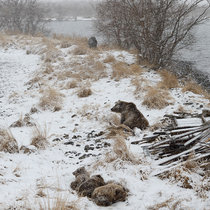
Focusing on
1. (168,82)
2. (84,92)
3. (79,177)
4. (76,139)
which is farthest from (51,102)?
(79,177)

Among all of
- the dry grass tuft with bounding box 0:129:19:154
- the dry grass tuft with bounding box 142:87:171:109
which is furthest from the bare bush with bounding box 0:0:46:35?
the dry grass tuft with bounding box 0:129:19:154

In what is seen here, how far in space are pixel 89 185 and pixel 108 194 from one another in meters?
0.29

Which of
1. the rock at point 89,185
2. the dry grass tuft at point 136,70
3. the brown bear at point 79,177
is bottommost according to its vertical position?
→ the brown bear at point 79,177

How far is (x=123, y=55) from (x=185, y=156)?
938 cm

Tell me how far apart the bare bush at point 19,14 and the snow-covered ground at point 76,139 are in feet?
49.6

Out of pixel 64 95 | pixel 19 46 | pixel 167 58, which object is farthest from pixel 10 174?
pixel 19 46

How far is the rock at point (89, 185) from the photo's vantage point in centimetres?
282

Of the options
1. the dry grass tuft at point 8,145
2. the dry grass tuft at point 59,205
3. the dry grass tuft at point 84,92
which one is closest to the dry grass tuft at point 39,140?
the dry grass tuft at point 8,145

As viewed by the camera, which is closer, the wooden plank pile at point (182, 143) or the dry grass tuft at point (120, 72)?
the wooden plank pile at point (182, 143)

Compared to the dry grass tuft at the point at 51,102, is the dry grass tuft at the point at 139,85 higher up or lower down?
higher up

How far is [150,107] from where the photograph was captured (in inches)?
231

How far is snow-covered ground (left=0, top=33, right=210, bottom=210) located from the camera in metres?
2.64

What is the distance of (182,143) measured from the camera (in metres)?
3.50

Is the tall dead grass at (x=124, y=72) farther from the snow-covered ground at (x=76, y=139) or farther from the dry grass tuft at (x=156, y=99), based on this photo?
the dry grass tuft at (x=156, y=99)
